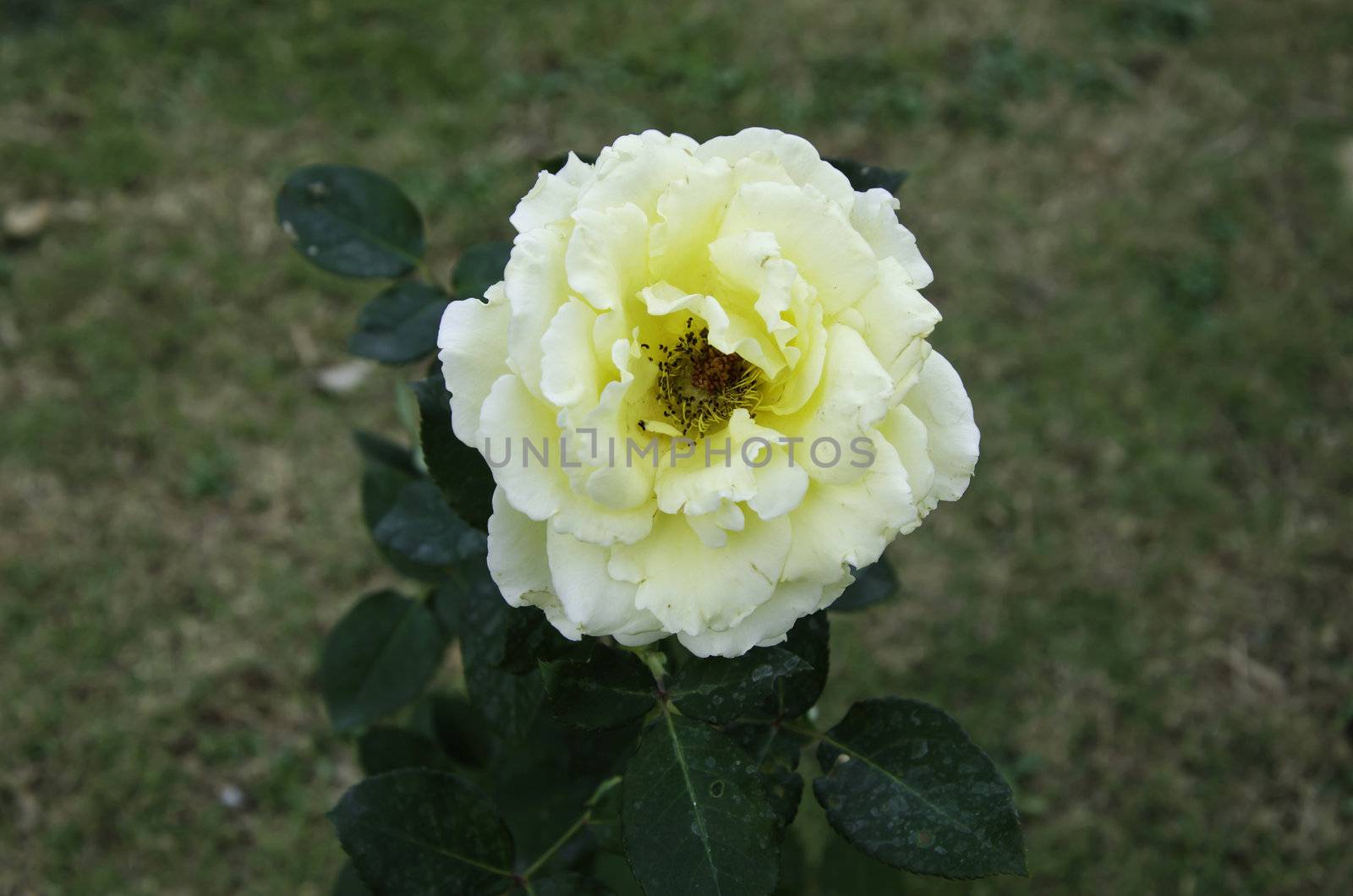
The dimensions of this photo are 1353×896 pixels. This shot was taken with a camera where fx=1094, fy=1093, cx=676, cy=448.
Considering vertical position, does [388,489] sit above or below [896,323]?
below

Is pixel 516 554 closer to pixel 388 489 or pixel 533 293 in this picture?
pixel 533 293

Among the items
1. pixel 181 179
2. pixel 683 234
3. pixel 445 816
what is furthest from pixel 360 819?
pixel 181 179

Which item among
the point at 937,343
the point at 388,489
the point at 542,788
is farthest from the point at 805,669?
the point at 937,343

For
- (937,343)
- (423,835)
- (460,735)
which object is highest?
(423,835)

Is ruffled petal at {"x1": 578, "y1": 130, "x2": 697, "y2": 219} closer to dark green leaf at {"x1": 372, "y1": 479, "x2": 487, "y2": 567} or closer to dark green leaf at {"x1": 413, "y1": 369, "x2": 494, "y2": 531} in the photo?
dark green leaf at {"x1": 413, "y1": 369, "x2": 494, "y2": 531}

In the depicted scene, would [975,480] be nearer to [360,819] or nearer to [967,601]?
[967,601]

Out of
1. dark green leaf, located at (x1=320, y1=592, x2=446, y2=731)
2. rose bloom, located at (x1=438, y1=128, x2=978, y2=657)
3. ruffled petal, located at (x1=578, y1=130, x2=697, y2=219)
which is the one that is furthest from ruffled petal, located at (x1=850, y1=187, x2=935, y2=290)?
dark green leaf, located at (x1=320, y1=592, x2=446, y2=731)

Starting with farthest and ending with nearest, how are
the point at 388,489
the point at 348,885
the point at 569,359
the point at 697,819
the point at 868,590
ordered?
the point at 388,489
the point at 348,885
the point at 868,590
the point at 697,819
the point at 569,359
